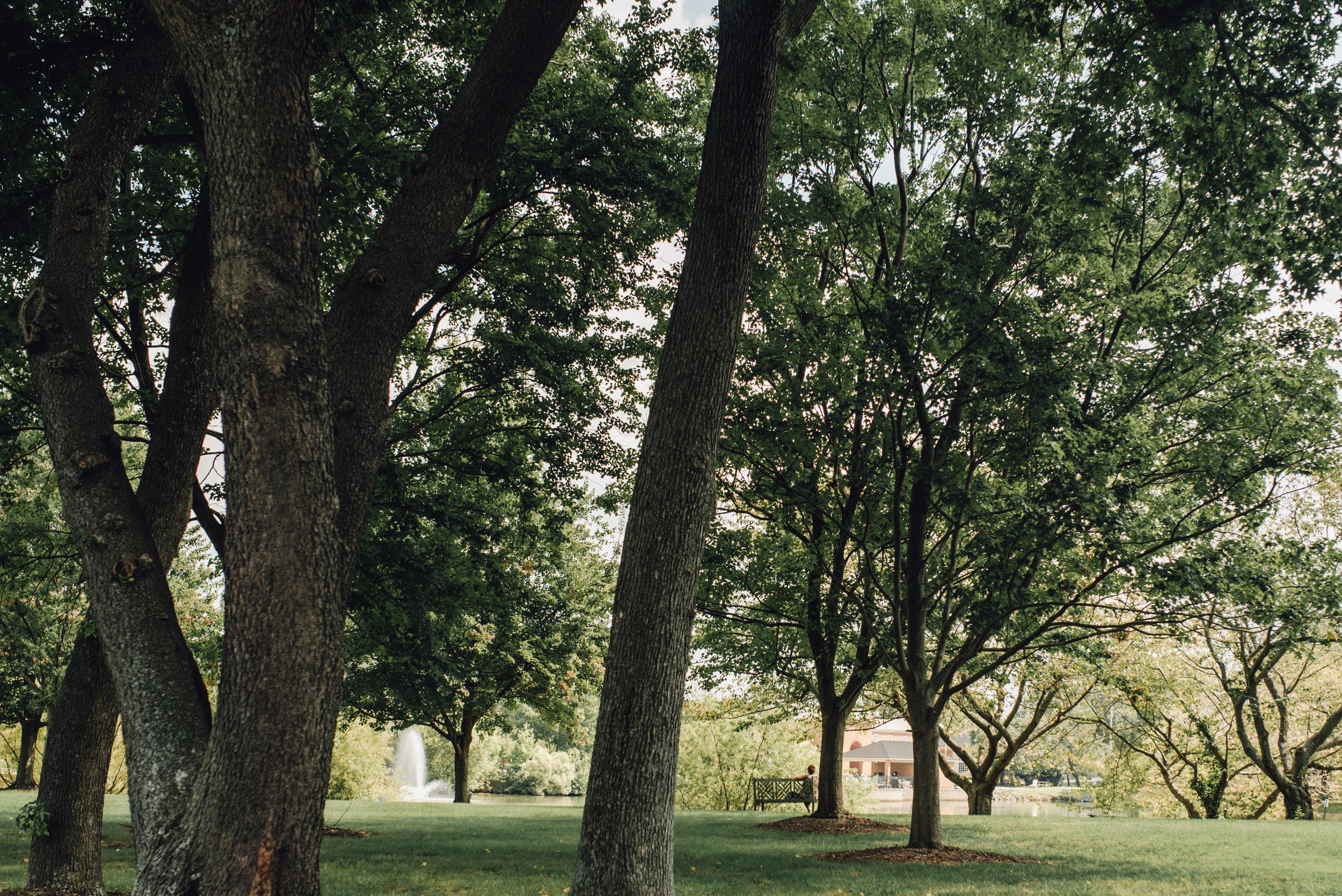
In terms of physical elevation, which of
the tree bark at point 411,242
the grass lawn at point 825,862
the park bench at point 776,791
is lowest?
the park bench at point 776,791

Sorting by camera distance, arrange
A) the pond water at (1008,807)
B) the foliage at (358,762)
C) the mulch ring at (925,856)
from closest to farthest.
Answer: the mulch ring at (925,856) → the foliage at (358,762) → the pond water at (1008,807)

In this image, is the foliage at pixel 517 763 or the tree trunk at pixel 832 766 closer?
the tree trunk at pixel 832 766

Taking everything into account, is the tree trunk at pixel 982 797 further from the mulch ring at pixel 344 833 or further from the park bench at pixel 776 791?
the mulch ring at pixel 344 833

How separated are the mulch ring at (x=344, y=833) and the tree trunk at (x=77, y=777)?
775cm

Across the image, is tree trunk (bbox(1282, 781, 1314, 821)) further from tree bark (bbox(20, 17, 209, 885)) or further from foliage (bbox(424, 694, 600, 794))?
foliage (bbox(424, 694, 600, 794))

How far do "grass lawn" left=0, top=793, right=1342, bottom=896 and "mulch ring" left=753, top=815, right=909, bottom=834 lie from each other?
81 centimetres

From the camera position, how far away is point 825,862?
35.5 feet

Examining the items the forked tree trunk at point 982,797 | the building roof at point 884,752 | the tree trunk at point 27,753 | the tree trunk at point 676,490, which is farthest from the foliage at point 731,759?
the building roof at point 884,752

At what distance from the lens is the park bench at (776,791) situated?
2777 cm

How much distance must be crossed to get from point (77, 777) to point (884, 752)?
93010mm

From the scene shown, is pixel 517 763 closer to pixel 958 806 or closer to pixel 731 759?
pixel 958 806

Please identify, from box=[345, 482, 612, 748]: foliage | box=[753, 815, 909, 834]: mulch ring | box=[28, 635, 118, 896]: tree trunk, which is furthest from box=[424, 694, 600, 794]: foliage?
box=[28, 635, 118, 896]: tree trunk

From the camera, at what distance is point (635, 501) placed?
4465mm

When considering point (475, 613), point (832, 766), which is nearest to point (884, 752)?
point (832, 766)
